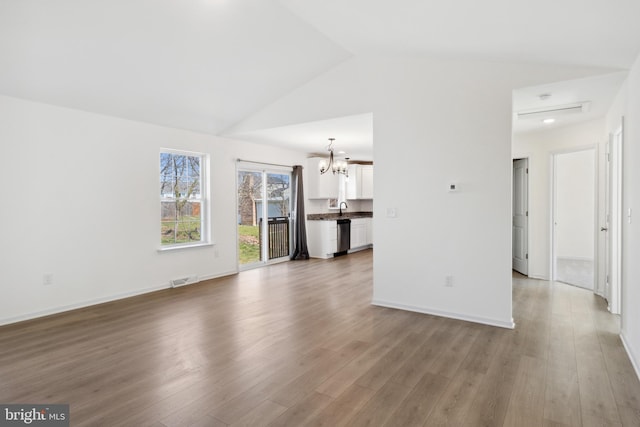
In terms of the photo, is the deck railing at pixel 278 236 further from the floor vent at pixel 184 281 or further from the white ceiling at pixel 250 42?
the white ceiling at pixel 250 42

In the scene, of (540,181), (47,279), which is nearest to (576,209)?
(540,181)

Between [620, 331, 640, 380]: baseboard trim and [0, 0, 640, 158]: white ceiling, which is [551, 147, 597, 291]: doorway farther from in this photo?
[620, 331, 640, 380]: baseboard trim

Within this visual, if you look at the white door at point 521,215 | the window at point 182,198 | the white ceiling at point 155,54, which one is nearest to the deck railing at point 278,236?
the window at point 182,198

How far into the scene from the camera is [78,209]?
4.37 metres

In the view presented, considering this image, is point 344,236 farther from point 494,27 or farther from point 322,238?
point 494,27

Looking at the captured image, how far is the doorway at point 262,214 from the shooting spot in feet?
22.5

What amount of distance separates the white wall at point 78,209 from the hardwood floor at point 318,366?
424 millimetres

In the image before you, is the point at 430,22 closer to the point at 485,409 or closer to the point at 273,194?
the point at 485,409

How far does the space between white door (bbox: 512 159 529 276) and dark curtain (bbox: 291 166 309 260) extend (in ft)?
13.9

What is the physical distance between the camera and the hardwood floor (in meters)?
2.14

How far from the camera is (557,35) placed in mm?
2713

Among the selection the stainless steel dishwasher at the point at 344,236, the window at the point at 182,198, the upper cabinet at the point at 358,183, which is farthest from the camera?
the upper cabinet at the point at 358,183

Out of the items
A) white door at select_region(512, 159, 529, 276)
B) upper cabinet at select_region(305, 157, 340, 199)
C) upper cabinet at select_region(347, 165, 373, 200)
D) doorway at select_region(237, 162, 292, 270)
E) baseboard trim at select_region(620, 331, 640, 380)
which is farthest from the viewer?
upper cabinet at select_region(347, 165, 373, 200)

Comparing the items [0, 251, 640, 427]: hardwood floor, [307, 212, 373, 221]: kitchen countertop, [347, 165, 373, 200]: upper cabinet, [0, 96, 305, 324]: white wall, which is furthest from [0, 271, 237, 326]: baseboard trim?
[347, 165, 373, 200]: upper cabinet
